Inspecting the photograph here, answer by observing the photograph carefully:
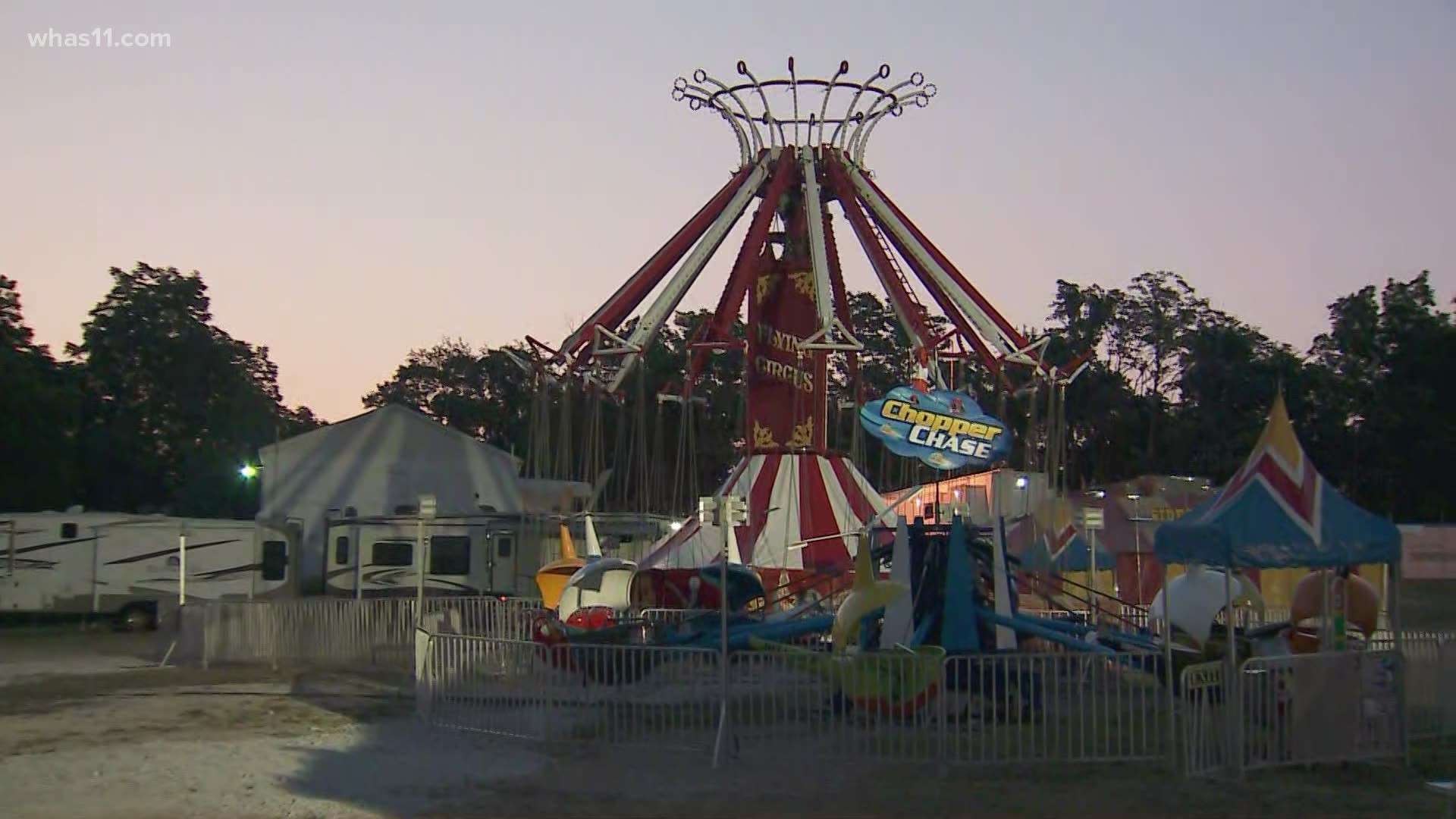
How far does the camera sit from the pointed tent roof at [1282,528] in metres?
13.7

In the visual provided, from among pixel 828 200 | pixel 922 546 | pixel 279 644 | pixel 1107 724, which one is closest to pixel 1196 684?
pixel 1107 724

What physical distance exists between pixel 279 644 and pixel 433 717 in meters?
8.30

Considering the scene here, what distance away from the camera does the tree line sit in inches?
1969

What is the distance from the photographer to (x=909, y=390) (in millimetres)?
21547

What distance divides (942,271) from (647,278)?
20.7 ft

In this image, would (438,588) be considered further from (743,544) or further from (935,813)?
(935,813)

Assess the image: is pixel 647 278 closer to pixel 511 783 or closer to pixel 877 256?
pixel 877 256

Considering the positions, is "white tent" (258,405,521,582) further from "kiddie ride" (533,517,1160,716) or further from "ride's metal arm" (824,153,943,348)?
"kiddie ride" (533,517,1160,716)

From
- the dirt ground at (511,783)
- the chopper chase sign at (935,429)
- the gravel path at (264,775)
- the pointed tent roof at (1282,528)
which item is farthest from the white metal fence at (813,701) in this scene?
the chopper chase sign at (935,429)

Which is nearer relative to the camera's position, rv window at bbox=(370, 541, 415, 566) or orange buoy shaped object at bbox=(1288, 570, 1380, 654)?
orange buoy shaped object at bbox=(1288, 570, 1380, 654)

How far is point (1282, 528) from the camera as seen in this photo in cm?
1392

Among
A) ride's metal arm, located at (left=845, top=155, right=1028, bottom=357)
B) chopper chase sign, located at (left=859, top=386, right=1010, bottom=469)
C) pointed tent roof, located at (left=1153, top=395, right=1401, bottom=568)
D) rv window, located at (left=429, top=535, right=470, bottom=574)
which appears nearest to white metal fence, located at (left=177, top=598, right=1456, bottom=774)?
pointed tent roof, located at (left=1153, top=395, right=1401, bottom=568)

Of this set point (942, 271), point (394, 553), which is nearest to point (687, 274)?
point (942, 271)

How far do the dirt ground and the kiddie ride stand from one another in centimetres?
105
